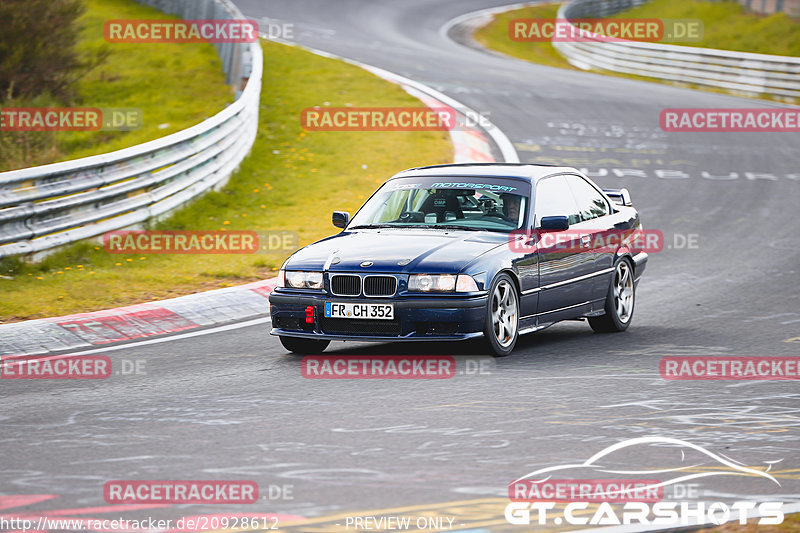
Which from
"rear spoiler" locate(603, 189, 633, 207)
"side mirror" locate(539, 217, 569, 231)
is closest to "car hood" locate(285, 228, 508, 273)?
"side mirror" locate(539, 217, 569, 231)

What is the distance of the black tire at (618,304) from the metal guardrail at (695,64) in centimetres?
2100

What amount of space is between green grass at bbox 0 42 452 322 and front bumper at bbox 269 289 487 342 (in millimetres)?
2862

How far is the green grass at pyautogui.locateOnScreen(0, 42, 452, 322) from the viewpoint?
1186 centimetres

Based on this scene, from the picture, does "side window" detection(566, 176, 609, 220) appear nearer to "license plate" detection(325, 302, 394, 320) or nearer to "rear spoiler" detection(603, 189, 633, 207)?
"rear spoiler" detection(603, 189, 633, 207)

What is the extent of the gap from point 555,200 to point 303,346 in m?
Answer: 2.59

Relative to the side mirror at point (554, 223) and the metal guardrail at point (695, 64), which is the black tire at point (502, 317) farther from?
the metal guardrail at point (695, 64)

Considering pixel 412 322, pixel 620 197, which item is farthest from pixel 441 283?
pixel 620 197

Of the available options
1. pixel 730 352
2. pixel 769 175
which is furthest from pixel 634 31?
pixel 730 352

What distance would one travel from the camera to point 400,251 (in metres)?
9.25

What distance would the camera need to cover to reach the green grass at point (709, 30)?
125 feet

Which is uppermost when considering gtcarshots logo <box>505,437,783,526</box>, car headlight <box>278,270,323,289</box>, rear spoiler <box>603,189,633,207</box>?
rear spoiler <box>603,189,633,207</box>

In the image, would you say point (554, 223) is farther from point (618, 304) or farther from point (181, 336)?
point (181, 336)

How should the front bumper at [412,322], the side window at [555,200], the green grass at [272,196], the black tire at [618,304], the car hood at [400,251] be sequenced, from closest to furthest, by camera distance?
the front bumper at [412,322] < the car hood at [400,251] < the side window at [555,200] < the black tire at [618,304] < the green grass at [272,196]

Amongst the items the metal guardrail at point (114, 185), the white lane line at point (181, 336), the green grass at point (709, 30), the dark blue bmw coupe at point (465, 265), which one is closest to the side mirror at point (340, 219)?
the dark blue bmw coupe at point (465, 265)
